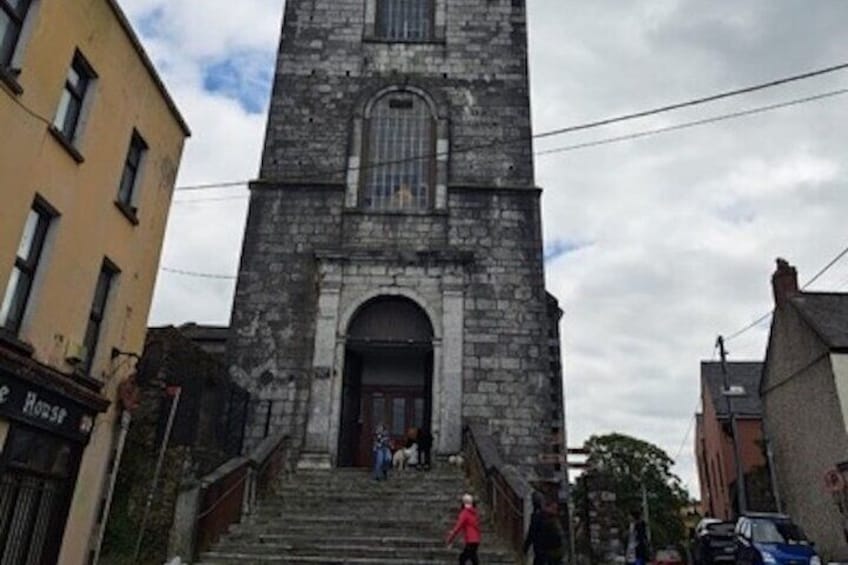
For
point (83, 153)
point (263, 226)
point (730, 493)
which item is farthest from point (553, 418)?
point (730, 493)

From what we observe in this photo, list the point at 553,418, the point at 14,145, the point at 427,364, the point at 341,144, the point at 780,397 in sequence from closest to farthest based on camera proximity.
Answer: the point at 14,145
the point at 553,418
the point at 427,364
the point at 341,144
the point at 780,397

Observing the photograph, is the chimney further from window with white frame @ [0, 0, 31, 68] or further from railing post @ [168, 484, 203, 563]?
window with white frame @ [0, 0, 31, 68]

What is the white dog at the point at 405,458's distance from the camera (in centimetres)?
1511

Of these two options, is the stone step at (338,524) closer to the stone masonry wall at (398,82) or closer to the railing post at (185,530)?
the railing post at (185,530)

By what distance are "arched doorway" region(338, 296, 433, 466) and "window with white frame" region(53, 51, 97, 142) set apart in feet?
28.6

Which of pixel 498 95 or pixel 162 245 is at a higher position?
pixel 498 95

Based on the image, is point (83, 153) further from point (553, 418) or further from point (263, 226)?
point (553, 418)

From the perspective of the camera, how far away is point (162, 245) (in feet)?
40.7

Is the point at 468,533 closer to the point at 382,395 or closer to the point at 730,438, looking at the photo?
the point at 382,395

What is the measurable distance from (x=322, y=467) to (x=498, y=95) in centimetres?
1090

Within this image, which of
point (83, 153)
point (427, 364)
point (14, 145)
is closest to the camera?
point (14, 145)

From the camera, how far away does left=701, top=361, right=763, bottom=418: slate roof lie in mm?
34000

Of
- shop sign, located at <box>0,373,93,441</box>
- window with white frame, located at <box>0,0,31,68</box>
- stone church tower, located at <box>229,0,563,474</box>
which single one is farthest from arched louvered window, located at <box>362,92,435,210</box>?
window with white frame, located at <box>0,0,31,68</box>

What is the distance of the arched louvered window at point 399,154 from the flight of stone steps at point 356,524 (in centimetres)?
726
